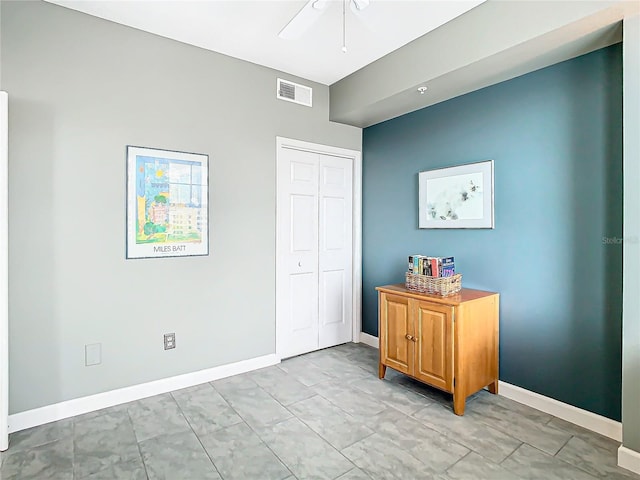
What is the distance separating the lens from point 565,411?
2.35 m

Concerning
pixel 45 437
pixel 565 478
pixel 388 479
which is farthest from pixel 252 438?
pixel 565 478

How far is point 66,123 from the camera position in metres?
2.36

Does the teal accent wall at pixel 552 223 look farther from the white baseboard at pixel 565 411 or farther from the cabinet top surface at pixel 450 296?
the cabinet top surface at pixel 450 296

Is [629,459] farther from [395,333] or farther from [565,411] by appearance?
[395,333]

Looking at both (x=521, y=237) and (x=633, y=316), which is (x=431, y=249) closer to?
(x=521, y=237)

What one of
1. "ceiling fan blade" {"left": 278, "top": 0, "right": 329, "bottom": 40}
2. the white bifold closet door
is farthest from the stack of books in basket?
"ceiling fan blade" {"left": 278, "top": 0, "right": 329, "bottom": 40}

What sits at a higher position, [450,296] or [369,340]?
[450,296]

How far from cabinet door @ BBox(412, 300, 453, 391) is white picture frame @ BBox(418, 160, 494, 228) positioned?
0.81 meters

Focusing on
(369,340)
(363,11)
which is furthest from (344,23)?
(369,340)

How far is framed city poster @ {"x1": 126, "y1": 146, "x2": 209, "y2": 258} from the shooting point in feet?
8.50

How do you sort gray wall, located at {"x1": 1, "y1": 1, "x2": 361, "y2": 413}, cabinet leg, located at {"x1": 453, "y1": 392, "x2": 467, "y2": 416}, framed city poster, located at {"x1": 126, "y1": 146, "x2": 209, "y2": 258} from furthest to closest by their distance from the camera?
1. framed city poster, located at {"x1": 126, "y1": 146, "x2": 209, "y2": 258}
2. cabinet leg, located at {"x1": 453, "y1": 392, "x2": 467, "y2": 416}
3. gray wall, located at {"x1": 1, "y1": 1, "x2": 361, "y2": 413}

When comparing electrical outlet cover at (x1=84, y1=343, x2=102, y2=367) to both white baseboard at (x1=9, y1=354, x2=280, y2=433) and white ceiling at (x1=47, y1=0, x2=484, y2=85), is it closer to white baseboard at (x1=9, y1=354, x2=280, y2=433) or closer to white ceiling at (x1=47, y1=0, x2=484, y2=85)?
white baseboard at (x1=9, y1=354, x2=280, y2=433)

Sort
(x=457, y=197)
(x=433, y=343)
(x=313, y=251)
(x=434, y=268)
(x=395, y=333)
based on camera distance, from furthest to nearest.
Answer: (x=313, y=251) → (x=457, y=197) → (x=395, y=333) → (x=434, y=268) → (x=433, y=343)

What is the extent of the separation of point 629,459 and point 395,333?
1.47 meters
